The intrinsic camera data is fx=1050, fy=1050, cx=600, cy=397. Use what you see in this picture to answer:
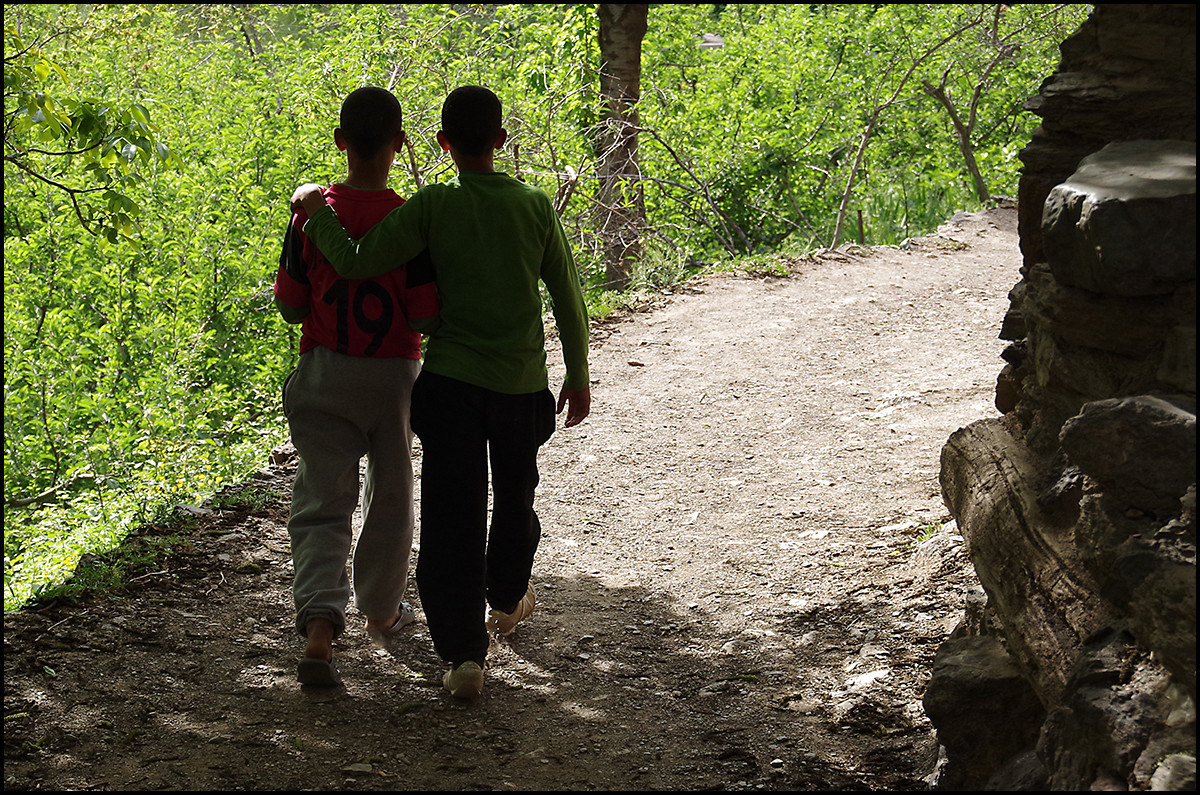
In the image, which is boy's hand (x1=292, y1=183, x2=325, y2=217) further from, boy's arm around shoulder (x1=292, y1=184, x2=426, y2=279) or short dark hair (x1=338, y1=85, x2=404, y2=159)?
short dark hair (x1=338, y1=85, x2=404, y2=159)

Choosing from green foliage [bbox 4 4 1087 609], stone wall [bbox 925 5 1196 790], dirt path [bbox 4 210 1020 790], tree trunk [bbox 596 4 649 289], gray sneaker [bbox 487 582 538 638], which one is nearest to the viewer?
stone wall [bbox 925 5 1196 790]

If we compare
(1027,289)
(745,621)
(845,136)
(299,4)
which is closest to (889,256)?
(845,136)

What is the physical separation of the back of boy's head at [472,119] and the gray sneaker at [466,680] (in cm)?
159

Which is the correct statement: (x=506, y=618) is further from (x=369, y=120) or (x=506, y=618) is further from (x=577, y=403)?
(x=369, y=120)

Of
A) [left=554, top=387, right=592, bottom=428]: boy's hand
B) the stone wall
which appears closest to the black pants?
[left=554, top=387, right=592, bottom=428]: boy's hand

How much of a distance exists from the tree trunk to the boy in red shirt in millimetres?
6635

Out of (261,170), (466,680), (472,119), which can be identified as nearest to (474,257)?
(472,119)

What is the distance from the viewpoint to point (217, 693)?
3336mm

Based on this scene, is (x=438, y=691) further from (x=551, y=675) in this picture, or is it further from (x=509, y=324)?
(x=509, y=324)

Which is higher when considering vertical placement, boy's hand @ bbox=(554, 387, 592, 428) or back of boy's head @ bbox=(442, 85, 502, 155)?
back of boy's head @ bbox=(442, 85, 502, 155)

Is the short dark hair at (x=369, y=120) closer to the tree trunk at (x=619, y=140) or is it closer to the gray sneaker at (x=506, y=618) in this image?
the gray sneaker at (x=506, y=618)

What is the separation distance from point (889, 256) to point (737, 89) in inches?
183

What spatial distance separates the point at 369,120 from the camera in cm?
319

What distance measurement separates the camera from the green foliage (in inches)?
222
